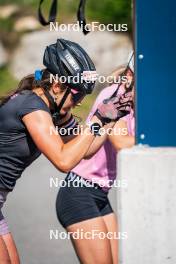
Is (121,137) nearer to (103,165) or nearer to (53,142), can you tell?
(103,165)

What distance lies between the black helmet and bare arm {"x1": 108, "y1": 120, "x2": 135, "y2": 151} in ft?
1.22

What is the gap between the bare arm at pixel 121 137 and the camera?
5898mm

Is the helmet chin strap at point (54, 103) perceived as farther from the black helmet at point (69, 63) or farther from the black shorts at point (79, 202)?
the black shorts at point (79, 202)

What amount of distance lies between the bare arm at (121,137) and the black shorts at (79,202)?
0.42m

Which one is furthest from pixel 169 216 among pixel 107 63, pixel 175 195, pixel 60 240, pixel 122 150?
pixel 107 63

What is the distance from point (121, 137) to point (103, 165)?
1.17ft

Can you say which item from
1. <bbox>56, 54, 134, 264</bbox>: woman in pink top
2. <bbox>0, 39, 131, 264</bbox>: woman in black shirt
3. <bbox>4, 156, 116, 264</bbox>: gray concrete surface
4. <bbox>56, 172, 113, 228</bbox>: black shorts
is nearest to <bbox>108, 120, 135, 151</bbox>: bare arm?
<bbox>56, 54, 134, 264</bbox>: woman in pink top

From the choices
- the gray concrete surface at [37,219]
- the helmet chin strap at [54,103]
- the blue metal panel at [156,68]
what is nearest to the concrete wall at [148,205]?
the blue metal panel at [156,68]

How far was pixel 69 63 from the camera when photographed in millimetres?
5820

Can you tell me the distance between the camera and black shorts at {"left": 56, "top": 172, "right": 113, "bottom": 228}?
613 centimetres

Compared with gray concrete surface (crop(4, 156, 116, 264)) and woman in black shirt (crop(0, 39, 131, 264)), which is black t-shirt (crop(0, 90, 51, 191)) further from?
gray concrete surface (crop(4, 156, 116, 264))

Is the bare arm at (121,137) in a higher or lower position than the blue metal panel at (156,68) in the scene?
lower

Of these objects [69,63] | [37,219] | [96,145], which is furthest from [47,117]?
[37,219]

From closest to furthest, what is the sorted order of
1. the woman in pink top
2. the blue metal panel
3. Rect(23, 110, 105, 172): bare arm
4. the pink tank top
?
1. the blue metal panel
2. Rect(23, 110, 105, 172): bare arm
3. the woman in pink top
4. the pink tank top
